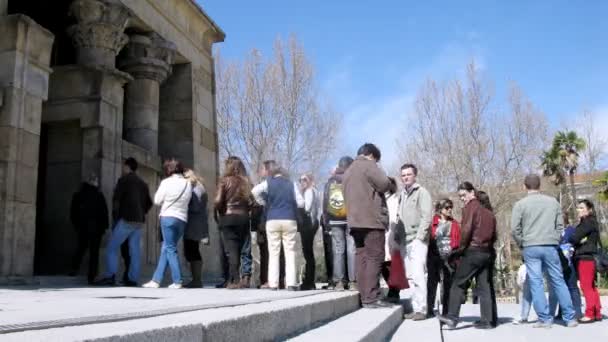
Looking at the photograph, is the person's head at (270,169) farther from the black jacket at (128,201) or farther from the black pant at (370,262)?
the black jacket at (128,201)

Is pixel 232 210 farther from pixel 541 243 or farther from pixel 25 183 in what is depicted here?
pixel 541 243

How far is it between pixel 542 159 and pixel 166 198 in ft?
112

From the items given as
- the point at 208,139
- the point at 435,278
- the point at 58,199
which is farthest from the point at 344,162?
the point at 208,139

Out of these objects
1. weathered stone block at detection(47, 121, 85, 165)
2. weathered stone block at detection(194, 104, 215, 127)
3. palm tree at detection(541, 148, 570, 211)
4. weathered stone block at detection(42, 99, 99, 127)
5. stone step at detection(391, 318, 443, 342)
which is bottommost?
stone step at detection(391, 318, 443, 342)

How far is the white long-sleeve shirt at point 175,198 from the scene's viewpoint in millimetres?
7840

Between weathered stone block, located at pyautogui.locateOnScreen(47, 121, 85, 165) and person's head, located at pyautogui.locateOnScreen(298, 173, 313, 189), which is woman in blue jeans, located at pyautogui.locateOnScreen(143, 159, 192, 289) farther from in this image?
weathered stone block, located at pyautogui.locateOnScreen(47, 121, 85, 165)

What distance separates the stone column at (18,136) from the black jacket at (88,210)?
0.81 meters

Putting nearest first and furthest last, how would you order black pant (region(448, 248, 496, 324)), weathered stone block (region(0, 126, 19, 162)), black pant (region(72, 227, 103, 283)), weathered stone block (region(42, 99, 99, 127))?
black pant (region(448, 248, 496, 324)) → weathered stone block (region(0, 126, 19, 162)) → black pant (region(72, 227, 103, 283)) → weathered stone block (region(42, 99, 99, 127))

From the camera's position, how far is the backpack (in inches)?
311

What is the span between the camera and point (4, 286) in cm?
661

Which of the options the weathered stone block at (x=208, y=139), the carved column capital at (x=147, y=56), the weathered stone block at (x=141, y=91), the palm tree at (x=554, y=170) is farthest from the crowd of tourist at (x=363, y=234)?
the palm tree at (x=554, y=170)

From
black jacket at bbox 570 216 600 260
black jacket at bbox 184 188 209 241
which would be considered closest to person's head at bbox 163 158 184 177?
black jacket at bbox 184 188 209 241

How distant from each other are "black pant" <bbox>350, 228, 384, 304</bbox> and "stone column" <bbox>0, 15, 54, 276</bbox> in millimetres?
4126

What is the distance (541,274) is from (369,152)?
9.19 feet
